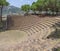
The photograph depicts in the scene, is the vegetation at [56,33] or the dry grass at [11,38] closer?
the dry grass at [11,38]

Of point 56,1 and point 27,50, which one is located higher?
point 56,1

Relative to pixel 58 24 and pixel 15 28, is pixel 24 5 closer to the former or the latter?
pixel 15 28

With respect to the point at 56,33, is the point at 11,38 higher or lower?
lower

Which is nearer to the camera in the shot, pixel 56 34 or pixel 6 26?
pixel 56 34

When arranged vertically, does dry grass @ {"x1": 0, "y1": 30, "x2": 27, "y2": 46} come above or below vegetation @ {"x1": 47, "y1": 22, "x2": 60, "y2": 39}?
below

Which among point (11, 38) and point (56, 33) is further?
A: point (11, 38)

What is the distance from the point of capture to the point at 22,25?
1195 inches

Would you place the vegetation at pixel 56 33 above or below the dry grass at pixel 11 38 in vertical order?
above

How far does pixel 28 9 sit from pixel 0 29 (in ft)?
117

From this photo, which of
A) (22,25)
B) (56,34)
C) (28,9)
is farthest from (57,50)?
(28,9)

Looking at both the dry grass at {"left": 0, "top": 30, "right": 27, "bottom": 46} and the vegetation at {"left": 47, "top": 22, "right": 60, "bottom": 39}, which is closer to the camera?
the dry grass at {"left": 0, "top": 30, "right": 27, "bottom": 46}

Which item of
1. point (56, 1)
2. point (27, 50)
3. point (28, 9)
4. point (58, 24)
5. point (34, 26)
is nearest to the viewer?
point (27, 50)

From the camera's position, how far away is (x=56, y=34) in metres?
23.1

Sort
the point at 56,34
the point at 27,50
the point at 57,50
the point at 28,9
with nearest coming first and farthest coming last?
the point at 57,50, the point at 27,50, the point at 56,34, the point at 28,9
